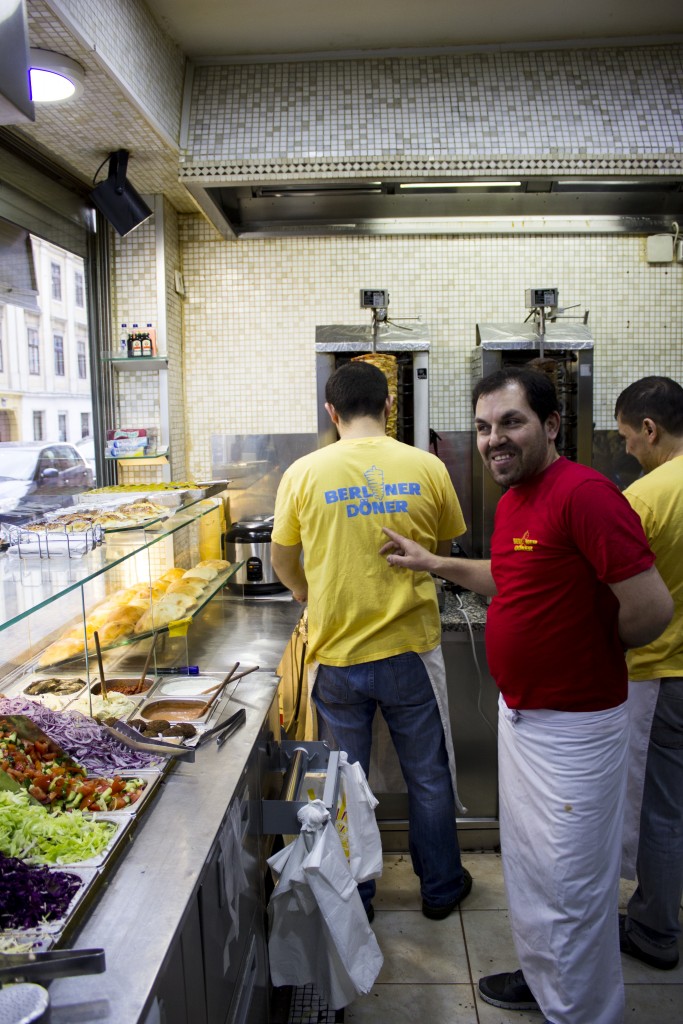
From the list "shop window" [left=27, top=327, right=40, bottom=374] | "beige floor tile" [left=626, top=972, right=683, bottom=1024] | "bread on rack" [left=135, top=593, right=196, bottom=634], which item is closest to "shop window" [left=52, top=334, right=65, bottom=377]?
"shop window" [left=27, top=327, right=40, bottom=374]

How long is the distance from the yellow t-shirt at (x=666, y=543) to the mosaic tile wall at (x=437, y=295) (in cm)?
180

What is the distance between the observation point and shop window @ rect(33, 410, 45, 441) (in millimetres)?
3301

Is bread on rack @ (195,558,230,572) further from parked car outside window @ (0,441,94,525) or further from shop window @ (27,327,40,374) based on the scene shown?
shop window @ (27,327,40,374)

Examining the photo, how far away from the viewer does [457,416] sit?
4.20 meters

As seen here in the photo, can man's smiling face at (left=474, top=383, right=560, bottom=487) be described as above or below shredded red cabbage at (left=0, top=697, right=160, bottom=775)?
above

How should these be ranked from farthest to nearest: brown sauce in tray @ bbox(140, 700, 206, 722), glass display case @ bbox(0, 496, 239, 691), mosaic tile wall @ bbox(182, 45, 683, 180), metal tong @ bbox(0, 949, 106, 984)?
mosaic tile wall @ bbox(182, 45, 683, 180), brown sauce in tray @ bbox(140, 700, 206, 722), glass display case @ bbox(0, 496, 239, 691), metal tong @ bbox(0, 949, 106, 984)

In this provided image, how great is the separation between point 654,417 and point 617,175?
1.54 metres

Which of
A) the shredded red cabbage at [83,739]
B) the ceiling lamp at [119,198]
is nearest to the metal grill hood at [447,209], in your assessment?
the ceiling lamp at [119,198]

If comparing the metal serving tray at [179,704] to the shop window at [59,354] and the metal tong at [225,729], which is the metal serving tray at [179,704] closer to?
the metal tong at [225,729]

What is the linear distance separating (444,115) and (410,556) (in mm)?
2216

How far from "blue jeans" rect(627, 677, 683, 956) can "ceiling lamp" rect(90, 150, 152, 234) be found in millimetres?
2981

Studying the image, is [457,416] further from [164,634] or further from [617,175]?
[164,634]

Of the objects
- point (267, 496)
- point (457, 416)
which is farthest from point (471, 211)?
point (267, 496)

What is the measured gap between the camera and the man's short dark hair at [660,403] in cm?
255
